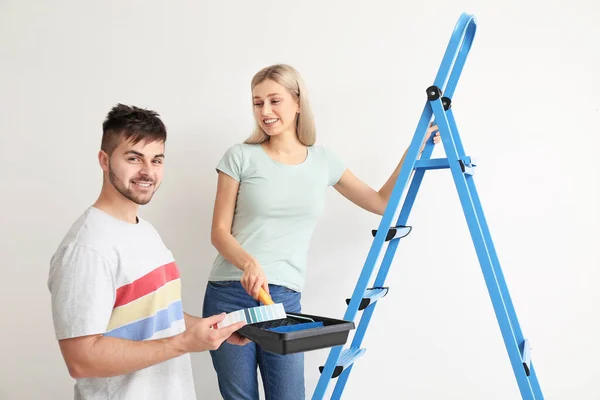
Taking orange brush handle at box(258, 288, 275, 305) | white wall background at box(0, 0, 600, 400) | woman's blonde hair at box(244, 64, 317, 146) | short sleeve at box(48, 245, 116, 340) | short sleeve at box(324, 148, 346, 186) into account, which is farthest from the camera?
white wall background at box(0, 0, 600, 400)

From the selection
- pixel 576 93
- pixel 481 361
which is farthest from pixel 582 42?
pixel 481 361

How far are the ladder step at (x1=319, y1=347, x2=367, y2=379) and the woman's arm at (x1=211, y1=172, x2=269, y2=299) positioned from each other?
43 cm

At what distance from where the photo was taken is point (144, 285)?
1357 millimetres

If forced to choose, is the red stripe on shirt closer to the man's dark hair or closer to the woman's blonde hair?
the man's dark hair

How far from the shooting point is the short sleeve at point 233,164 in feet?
6.77

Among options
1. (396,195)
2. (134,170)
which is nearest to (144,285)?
(134,170)

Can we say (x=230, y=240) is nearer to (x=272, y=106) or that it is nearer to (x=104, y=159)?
(x=272, y=106)

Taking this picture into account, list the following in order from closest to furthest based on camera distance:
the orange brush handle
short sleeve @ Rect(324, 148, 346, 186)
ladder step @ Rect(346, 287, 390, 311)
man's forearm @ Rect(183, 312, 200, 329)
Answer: man's forearm @ Rect(183, 312, 200, 329) < the orange brush handle < ladder step @ Rect(346, 287, 390, 311) < short sleeve @ Rect(324, 148, 346, 186)

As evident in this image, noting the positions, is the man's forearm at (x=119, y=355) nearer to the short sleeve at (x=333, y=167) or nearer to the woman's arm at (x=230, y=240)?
the woman's arm at (x=230, y=240)

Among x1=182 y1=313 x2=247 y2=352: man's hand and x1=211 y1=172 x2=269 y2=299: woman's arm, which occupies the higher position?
x1=211 y1=172 x2=269 y2=299: woman's arm

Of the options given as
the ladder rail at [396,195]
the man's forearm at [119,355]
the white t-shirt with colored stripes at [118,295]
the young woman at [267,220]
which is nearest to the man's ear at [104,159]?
the white t-shirt with colored stripes at [118,295]

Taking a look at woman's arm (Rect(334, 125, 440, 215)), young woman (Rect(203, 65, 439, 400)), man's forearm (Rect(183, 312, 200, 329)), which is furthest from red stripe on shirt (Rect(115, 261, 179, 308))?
woman's arm (Rect(334, 125, 440, 215))

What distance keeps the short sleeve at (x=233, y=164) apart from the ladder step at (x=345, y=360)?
0.73m

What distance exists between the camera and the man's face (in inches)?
54.6
